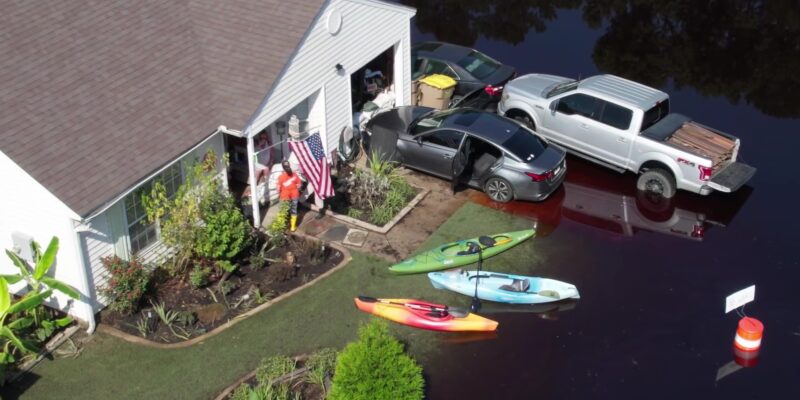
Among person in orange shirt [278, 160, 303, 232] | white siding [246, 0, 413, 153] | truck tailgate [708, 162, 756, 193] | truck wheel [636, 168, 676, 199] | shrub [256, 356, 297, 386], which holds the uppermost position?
white siding [246, 0, 413, 153]

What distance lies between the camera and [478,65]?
23.8 metres

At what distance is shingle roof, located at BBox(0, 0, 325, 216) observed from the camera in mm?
14766

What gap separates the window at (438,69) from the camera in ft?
76.7

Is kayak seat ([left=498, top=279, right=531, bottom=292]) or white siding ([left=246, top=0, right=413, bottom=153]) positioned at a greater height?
white siding ([left=246, top=0, right=413, bottom=153])

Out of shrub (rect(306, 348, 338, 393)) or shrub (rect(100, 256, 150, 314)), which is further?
shrub (rect(100, 256, 150, 314))

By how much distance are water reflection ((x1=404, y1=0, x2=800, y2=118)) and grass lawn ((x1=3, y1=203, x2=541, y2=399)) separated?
38.2 ft

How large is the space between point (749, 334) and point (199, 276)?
9.95 m

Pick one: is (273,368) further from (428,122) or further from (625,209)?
(625,209)

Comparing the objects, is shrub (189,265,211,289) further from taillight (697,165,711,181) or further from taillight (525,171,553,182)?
taillight (697,165,711,181)

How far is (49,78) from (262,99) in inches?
157

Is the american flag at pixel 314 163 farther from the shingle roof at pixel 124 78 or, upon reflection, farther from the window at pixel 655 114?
the window at pixel 655 114

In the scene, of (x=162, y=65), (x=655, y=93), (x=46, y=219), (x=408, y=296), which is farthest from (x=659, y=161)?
(x=46, y=219)

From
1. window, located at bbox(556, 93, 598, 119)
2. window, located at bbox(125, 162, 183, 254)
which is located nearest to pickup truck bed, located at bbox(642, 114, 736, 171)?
window, located at bbox(556, 93, 598, 119)

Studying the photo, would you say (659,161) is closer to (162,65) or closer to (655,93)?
(655,93)
